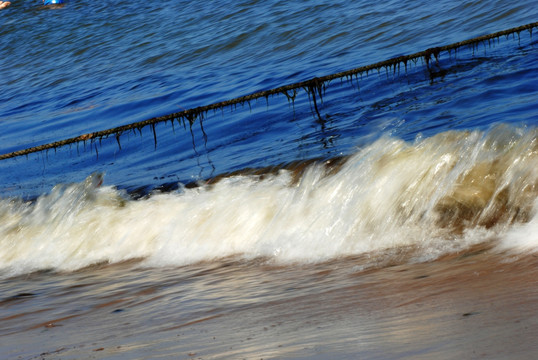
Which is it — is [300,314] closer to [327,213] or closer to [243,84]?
[327,213]

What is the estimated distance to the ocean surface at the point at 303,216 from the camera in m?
2.93

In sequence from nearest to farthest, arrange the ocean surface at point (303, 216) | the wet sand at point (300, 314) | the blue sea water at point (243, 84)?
the wet sand at point (300, 314) → the ocean surface at point (303, 216) → the blue sea water at point (243, 84)

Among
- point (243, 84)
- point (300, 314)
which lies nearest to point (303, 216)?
point (300, 314)

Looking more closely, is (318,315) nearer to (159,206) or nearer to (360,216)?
(360,216)

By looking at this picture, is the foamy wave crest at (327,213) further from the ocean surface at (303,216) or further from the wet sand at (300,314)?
the wet sand at (300,314)

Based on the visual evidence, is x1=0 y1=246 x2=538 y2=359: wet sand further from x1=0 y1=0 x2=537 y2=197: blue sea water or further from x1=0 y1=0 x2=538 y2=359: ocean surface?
x1=0 y1=0 x2=537 y2=197: blue sea water

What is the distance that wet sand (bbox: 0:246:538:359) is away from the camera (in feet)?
8.13

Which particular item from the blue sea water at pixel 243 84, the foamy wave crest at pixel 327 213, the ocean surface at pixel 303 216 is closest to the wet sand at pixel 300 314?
the ocean surface at pixel 303 216

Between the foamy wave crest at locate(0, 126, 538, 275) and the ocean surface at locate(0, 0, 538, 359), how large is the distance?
2cm

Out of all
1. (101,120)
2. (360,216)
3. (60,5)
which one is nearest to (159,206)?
(360,216)

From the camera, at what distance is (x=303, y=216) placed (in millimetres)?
5039

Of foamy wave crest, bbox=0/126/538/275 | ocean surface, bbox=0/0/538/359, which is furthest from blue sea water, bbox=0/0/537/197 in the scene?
foamy wave crest, bbox=0/126/538/275

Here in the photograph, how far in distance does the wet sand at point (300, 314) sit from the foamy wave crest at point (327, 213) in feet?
1.11

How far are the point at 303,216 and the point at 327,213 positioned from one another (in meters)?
0.20
